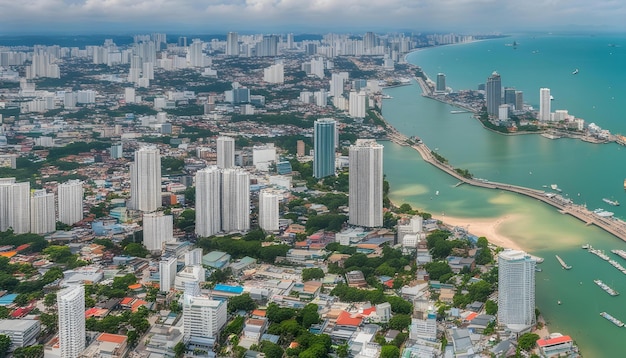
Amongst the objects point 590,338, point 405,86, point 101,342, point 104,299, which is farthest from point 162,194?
point 405,86

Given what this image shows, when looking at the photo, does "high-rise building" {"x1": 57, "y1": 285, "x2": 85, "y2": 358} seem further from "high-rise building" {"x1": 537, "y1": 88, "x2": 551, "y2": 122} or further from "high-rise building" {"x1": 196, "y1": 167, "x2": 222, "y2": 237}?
"high-rise building" {"x1": 537, "y1": 88, "x2": 551, "y2": 122}

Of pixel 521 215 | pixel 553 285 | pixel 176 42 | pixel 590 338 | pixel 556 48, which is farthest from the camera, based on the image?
pixel 556 48

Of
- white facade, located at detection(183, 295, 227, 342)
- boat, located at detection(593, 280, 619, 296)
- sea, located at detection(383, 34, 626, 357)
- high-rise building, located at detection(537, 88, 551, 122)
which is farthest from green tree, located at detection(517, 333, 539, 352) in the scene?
high-rise building, located at detection(537, 88, 551, 122)

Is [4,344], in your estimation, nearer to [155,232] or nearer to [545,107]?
[155,232]

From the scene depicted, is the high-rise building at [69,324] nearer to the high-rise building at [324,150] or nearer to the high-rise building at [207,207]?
the high-rise building at [207,207]

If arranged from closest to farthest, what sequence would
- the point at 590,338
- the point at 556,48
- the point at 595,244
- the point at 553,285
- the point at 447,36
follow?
the point at 590,338, the point at 553,285, the point at 595,244, the point at 556,48, the point at 447,36

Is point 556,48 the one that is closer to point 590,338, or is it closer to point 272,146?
point 272,146
